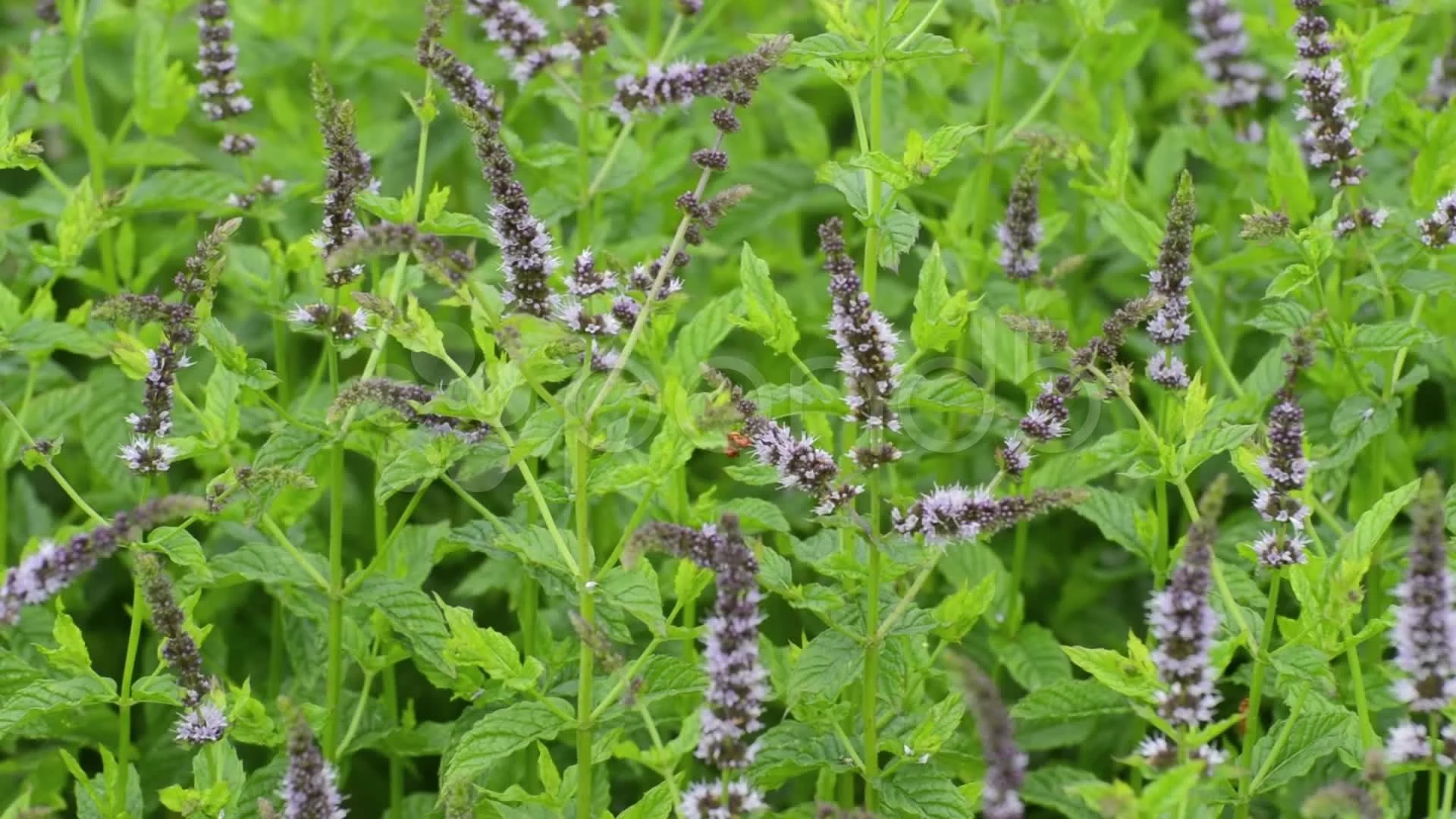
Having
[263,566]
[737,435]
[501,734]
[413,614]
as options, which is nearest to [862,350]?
[737,435]

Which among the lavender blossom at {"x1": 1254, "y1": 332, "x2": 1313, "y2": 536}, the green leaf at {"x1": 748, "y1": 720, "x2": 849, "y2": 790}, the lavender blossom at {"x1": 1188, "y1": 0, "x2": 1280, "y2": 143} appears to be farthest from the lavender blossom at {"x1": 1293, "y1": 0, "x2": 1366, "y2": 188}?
the green leaf at {"x1": 748, "y1": 720, "x2": 849, "y2": 790}

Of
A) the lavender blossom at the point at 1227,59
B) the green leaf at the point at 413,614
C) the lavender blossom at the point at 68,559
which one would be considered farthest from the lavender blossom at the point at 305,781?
the lavender blossom at the point at 1227,59

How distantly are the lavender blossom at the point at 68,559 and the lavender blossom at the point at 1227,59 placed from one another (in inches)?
128

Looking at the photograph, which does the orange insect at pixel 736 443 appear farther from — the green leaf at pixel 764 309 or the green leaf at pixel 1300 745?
the green leaf at pixel 1300 745

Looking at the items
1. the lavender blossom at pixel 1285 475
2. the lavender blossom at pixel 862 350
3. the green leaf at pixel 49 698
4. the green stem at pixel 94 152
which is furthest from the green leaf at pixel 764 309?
the green stem at pixel 94 152

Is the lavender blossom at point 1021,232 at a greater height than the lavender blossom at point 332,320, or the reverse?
the lavender blossom at point 1021,232

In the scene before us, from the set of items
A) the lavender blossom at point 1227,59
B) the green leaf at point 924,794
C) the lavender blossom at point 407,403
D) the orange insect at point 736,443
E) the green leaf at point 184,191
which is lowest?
the green leaf at point 924,794

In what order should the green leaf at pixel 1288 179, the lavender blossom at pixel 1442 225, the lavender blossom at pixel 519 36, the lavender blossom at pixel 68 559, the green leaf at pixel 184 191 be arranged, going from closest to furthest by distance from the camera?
the lavender blossom at pixel 68 559, the lavender blossom at pixel 1442 225, the lavender blossom at pixel 519 36, the green leaf at pixel 1288 179, the green leaf at pixel 184 191

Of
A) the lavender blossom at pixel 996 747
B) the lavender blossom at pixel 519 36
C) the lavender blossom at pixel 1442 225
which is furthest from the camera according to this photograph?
the lavender blossom at pixel 519 36

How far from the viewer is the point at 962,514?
101 inches

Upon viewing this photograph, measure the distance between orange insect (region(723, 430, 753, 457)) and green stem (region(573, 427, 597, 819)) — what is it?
239mm

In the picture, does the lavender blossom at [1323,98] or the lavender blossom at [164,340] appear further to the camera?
the lavender blossom at [1323,98]

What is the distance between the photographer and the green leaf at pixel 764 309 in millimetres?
3039

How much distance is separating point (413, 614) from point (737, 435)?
82cm
